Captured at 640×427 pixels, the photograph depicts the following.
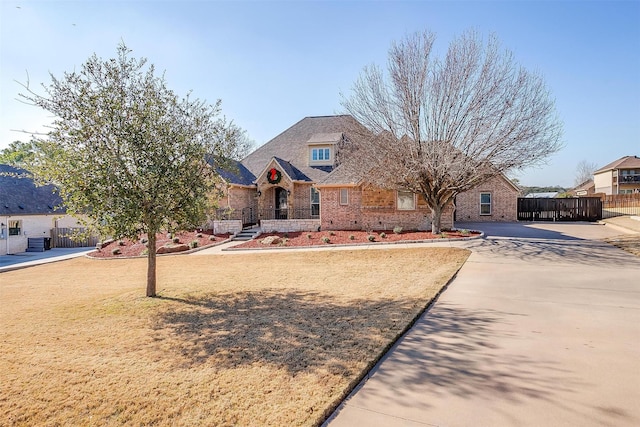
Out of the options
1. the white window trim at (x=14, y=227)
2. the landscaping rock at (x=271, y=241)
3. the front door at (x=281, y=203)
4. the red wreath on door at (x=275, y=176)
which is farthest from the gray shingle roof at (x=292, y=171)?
the white window trim at (x=14, y=227)

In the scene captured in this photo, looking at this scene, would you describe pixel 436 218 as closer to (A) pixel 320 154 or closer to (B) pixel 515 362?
(A) pixel 320 154

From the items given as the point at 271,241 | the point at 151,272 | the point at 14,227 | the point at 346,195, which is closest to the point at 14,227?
the point at 14,227

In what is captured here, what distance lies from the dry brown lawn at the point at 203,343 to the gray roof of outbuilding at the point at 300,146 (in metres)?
13.4

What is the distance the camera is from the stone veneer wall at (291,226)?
64.7ft

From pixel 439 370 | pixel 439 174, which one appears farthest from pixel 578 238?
pixel 439 370

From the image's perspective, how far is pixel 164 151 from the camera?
285 inches

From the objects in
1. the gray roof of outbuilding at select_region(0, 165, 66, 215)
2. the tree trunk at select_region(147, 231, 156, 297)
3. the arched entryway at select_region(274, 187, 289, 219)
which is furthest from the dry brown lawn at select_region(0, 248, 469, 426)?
the gray roof of outbuilding at select_region(0, 165, 66, 215)

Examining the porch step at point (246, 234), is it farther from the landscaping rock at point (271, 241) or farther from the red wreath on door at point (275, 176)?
the red wreath on door at point (275, 176)

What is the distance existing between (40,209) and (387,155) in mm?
25796

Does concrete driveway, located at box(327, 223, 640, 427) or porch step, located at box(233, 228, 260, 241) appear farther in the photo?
porch step, located at box(233, 228, 260, 241)

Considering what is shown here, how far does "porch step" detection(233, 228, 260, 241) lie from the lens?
756 inches

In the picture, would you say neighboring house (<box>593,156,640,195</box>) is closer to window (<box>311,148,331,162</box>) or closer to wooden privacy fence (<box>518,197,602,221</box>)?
wooden privacy fence (<box>518,197,602,221</box>)

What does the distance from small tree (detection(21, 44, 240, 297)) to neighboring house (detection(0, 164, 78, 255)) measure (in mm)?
18811

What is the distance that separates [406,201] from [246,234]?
9.44 meters
